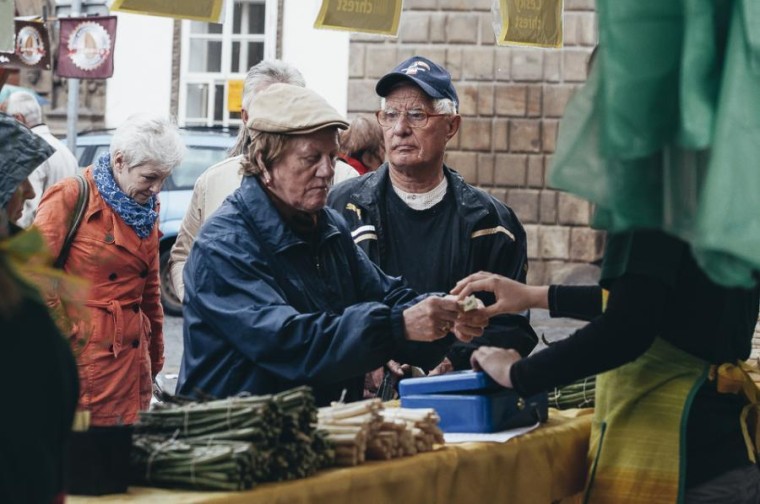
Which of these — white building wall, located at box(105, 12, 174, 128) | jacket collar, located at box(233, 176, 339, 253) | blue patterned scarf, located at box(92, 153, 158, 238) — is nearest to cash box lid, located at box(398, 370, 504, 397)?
jacket collar, located at box(233, 176, 339, 253)

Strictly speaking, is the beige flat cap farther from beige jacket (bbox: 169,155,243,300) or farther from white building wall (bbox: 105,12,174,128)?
white building wall (bbox: 105,12,174,128)

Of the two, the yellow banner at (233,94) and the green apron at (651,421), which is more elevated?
the yellow banner at (233,94)

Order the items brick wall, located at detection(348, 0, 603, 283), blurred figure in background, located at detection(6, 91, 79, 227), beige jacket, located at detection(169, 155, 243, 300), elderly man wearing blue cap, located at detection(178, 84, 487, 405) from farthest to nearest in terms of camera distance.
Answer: brick wall, located at detection(348, 0, 603, 283) → blurred figure in background, located at detection(6, 91, 79, 227) → beige jacket, located at detection(169, 155, 243, 300) → elderly man wearing blue cap, located at detection(178, 84, 487, 405)

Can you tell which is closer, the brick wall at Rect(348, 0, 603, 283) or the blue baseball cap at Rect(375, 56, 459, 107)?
the blue baseball cap at Rect(375, 56, 459, 107)

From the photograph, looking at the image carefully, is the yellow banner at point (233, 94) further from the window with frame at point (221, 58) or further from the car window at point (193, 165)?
the car window at point (193, 165)

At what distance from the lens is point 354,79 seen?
62.4ft

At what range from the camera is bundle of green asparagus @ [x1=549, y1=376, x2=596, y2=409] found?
5.04 meters

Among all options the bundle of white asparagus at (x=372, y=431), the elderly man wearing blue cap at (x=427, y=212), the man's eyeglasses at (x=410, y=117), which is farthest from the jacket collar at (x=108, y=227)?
the bundle of white asparagus at (x=372, y=431)

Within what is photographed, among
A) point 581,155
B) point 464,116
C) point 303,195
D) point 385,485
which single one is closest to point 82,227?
point 303,195

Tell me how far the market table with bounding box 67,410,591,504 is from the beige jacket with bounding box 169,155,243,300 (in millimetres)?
2209

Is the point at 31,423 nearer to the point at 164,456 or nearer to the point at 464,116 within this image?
the point at 164,456

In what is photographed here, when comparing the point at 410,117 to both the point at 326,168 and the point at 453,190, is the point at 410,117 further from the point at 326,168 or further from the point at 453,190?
the point at 326,168

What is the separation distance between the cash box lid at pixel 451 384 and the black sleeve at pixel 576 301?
28 cm

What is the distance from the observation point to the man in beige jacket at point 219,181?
6.50 metres
